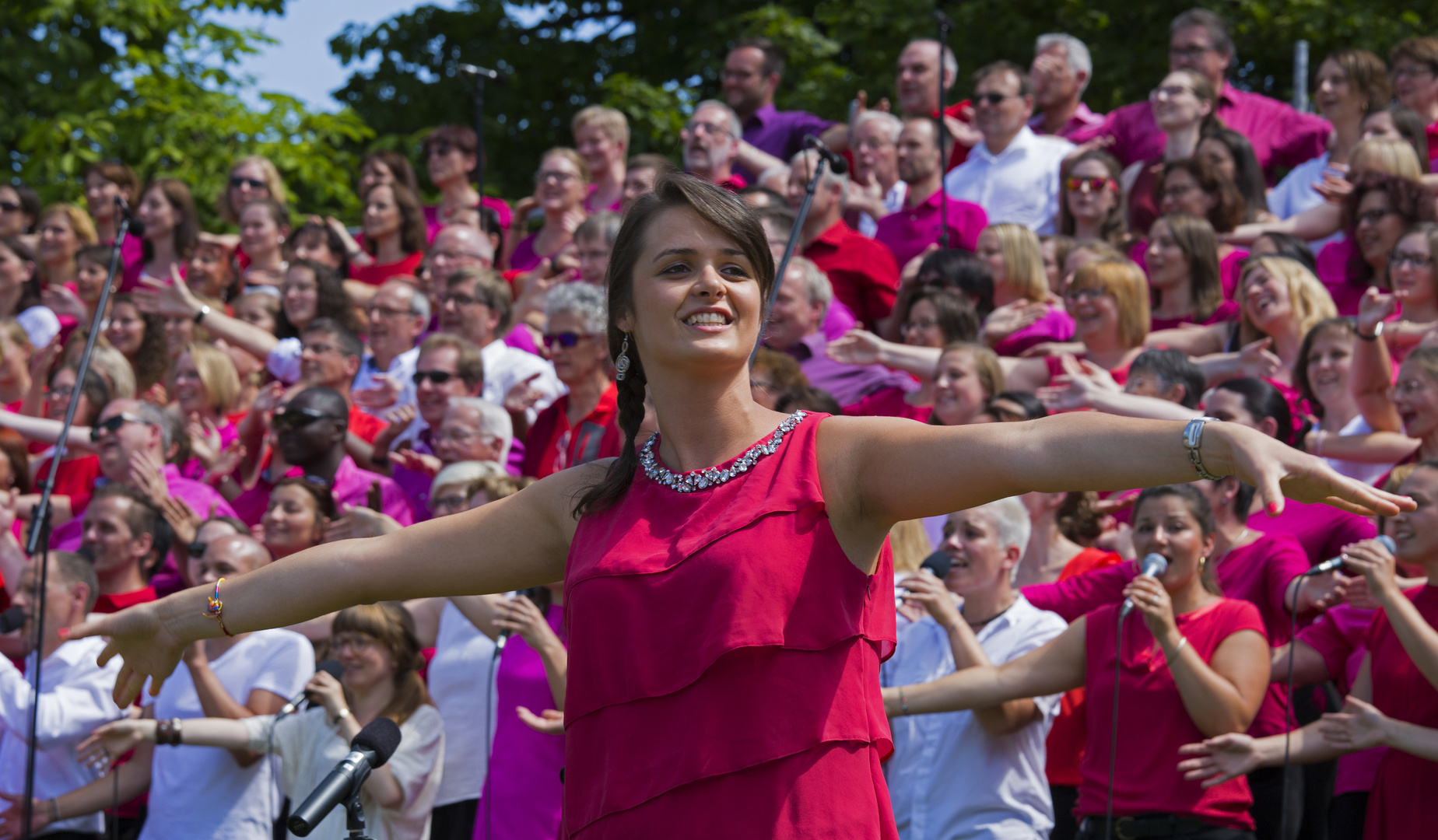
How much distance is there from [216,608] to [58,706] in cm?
355

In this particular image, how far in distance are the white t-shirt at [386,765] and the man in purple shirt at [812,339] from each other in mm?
2407

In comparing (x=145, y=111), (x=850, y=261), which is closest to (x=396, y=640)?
(x=850, y=261)

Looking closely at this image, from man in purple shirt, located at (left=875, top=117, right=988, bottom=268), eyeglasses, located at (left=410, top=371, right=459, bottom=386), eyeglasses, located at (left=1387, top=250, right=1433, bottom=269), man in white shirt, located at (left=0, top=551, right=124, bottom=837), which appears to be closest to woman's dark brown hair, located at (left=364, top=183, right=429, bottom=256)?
eyeglasses, located at (left=410, top=371, right=459, bottom=386)

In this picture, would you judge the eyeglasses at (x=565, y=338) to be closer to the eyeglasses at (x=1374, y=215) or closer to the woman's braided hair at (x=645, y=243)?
the eyeglasses at (x=1374, y=215)

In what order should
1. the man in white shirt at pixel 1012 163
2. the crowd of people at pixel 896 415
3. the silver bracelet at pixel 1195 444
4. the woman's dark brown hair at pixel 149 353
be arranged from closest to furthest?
the silver bracelet at pixel 1195 444 < the crowd of people at pixel 896 415 < the man in white shirt at pixel 1012 163 < the woman's dark brown hair at pixel 149 353

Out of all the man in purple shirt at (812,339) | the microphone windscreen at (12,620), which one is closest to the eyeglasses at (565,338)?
the man in purple shirt at (812,339)

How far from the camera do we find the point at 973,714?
5254 millimetres

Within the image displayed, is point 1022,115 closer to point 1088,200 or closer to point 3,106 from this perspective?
point 1088,200

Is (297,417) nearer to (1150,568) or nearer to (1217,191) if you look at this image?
(1150,568)

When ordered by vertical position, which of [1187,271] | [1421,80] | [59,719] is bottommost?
[59,719]

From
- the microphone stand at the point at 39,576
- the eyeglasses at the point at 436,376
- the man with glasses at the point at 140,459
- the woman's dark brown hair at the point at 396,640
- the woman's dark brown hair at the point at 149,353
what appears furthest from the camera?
the woman's dark brown hair at the point at 149,353

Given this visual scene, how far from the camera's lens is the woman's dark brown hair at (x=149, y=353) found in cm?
989

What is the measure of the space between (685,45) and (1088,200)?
10015mm

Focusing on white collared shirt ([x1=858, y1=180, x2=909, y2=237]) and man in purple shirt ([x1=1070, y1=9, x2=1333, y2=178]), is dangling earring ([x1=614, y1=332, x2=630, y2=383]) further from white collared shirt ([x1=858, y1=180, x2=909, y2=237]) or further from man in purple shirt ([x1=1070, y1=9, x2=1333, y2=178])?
man in purple shirt ([x1=1070, y1=9, x2=1333, y2=178])
